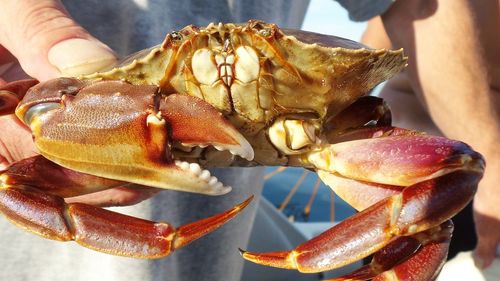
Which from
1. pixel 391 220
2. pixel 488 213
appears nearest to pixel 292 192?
pixel 488 213

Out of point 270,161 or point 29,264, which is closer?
point 270,161

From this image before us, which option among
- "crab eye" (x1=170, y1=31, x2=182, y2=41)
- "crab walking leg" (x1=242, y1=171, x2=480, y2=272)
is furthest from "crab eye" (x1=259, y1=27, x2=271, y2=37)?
"crab walking leg" (x1=242, y1=171, x2=480, y2=272)

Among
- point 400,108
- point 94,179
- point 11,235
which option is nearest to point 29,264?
point 11,235

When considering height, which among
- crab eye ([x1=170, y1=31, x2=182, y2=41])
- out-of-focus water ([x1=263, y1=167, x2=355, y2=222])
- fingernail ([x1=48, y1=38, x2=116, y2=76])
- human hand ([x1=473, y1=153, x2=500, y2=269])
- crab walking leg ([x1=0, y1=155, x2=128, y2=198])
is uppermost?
crab eye ([x1=170, y1=31, x2=182, y2=41])

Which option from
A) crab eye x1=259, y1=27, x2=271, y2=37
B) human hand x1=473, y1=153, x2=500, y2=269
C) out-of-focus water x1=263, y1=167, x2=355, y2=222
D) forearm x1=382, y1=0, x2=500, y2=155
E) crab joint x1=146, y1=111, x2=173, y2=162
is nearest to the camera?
crab joint x1=146, y1=111, x2=173, y2=162

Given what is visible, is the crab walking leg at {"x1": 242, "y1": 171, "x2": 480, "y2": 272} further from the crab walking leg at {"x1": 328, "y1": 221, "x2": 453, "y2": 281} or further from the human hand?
the human hand

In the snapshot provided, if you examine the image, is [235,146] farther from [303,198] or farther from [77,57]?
[303,198]

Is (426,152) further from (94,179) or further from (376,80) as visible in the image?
(94,179)
